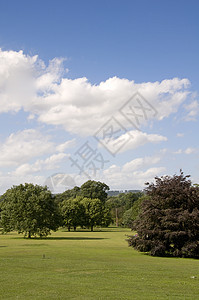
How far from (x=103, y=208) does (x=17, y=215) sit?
129ft

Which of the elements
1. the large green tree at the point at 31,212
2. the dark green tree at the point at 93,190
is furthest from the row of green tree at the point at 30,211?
the dark green tree at the point at 93,190

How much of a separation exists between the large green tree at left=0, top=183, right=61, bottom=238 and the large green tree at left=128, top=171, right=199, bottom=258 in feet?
82.8

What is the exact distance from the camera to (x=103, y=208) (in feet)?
299

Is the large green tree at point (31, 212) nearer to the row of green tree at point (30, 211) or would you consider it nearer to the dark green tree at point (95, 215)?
the row of green tree at point (30, 211)

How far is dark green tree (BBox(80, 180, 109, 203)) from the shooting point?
122 meters

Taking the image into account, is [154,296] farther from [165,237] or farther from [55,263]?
[165,237]

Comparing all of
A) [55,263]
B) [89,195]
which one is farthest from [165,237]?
[89,195]

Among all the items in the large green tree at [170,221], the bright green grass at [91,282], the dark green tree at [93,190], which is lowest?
the bright green grass at [91,282]

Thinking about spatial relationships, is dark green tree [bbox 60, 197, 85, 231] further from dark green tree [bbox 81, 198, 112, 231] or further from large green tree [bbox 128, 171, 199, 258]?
large green tree [bbox 128, 171, 199, 258]

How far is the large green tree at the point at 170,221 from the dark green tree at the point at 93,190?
88490mm

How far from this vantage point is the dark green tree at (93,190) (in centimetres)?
12215

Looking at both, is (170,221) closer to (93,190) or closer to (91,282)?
(91,282)

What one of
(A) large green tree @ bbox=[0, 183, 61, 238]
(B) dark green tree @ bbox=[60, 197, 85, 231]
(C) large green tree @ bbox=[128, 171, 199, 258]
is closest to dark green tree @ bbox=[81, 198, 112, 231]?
(B) dark green tree @ bbox=[60, 197, 85, 231]

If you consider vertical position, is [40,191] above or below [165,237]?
above
